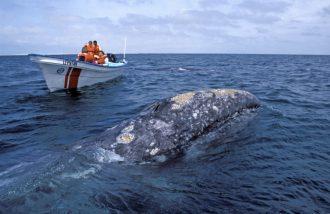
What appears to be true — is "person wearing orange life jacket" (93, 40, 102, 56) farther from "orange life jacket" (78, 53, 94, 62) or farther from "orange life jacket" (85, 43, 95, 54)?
"orange life jacket" (78, 53, 94, 62)

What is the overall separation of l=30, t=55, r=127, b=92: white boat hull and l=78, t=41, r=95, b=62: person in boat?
1.10 m

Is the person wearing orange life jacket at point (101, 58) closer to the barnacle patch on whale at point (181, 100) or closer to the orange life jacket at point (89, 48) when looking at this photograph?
the orange life jacket at point (89, 48)

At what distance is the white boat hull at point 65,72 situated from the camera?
1697cm

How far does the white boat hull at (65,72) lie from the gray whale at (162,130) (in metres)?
11.0

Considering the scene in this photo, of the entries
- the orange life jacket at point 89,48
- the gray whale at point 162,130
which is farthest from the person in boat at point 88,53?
the gray whale at point 162,130

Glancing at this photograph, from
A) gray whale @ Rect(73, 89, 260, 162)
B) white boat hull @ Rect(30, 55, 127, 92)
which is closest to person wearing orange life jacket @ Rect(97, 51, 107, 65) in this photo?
white boat hull @ Rect(30, 55, 127, 92)

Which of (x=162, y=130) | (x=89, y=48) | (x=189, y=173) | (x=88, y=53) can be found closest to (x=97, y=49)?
(x=89, y=48)

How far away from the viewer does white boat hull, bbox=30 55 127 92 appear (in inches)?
668

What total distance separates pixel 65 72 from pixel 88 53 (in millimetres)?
2930

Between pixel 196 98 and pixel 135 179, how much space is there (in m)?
2.61

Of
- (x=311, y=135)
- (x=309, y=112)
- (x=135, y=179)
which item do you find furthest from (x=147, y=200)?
(x=309, y=112)

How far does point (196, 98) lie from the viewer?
748 centimetres

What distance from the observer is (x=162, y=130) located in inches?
263

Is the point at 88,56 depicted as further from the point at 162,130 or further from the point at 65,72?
the point at 162,130
